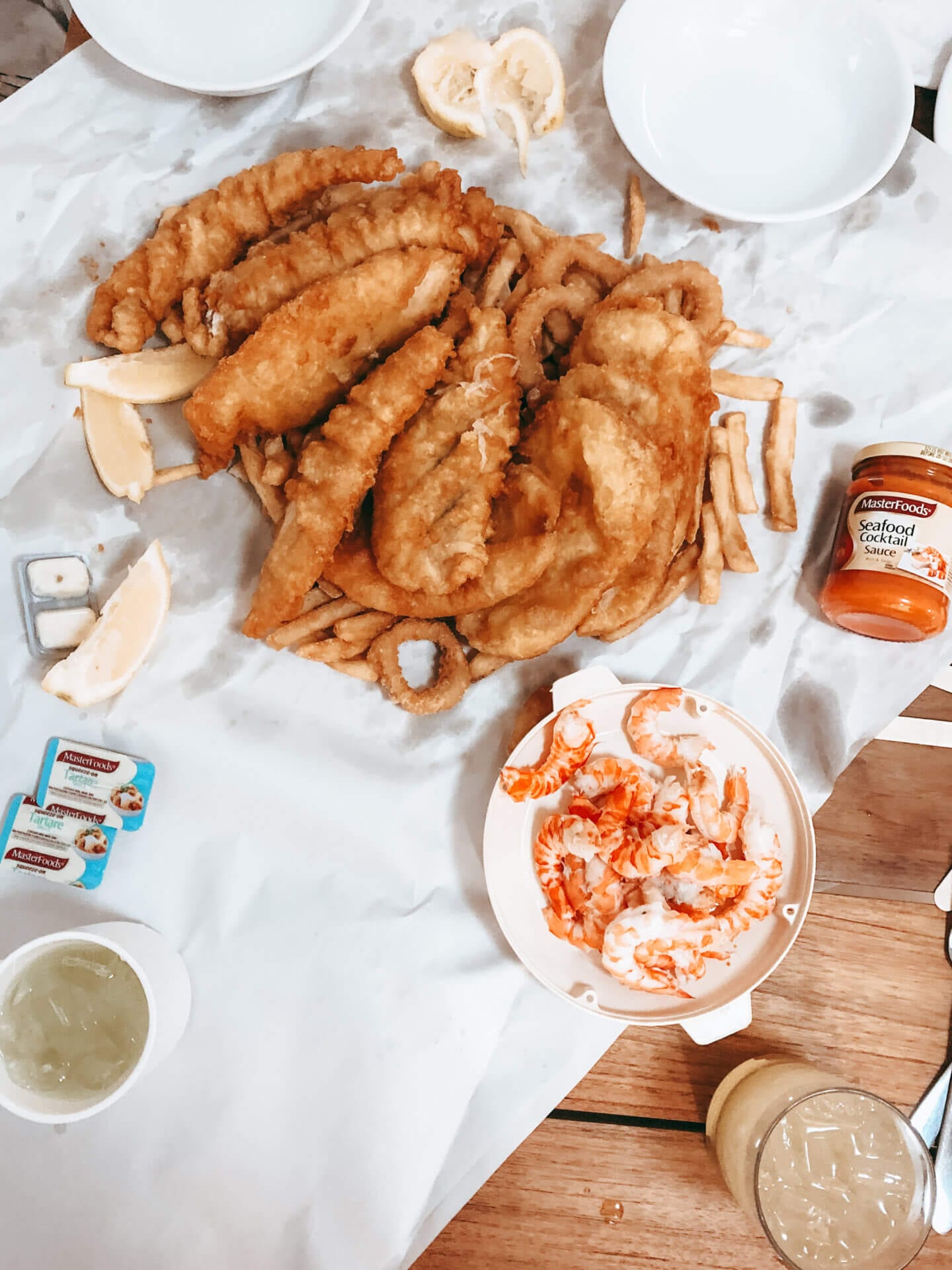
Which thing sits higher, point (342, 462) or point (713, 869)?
point (342, 462)

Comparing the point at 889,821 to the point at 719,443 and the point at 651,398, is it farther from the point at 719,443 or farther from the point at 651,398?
the point at 651,398

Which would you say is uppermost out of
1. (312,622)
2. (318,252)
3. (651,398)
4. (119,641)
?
(318,252)

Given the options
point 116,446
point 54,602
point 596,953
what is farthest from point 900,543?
point 54,602

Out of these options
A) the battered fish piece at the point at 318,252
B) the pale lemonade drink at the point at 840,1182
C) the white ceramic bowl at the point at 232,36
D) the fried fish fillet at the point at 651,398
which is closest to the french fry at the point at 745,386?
the fried fish fillet at the point at 651,398

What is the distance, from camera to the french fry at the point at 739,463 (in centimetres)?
218

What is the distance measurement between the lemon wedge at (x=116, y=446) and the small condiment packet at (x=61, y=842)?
2.47 ft

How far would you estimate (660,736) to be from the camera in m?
2.05

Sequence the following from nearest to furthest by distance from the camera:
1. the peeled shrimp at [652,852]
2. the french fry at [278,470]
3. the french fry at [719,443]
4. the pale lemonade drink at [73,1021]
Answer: the pale lemonade drink at [73,1021] < the peeled shrimp at [652,852] < the french fry at [278,470] < the french fry at [719,443]

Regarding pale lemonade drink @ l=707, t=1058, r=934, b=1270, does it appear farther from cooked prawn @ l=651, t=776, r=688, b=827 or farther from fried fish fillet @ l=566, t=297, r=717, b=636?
fried fish fillet @ l=566, t=297, r=717, b=636

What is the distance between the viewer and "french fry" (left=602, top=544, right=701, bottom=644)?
212cm

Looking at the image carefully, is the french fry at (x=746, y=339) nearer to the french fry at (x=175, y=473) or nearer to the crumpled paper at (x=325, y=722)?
the crumpled paper at (x=325, y=722)

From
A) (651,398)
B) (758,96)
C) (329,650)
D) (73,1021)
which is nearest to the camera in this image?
(73,1021)

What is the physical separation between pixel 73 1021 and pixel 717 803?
1.44m

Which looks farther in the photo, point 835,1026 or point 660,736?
point 835,1026
